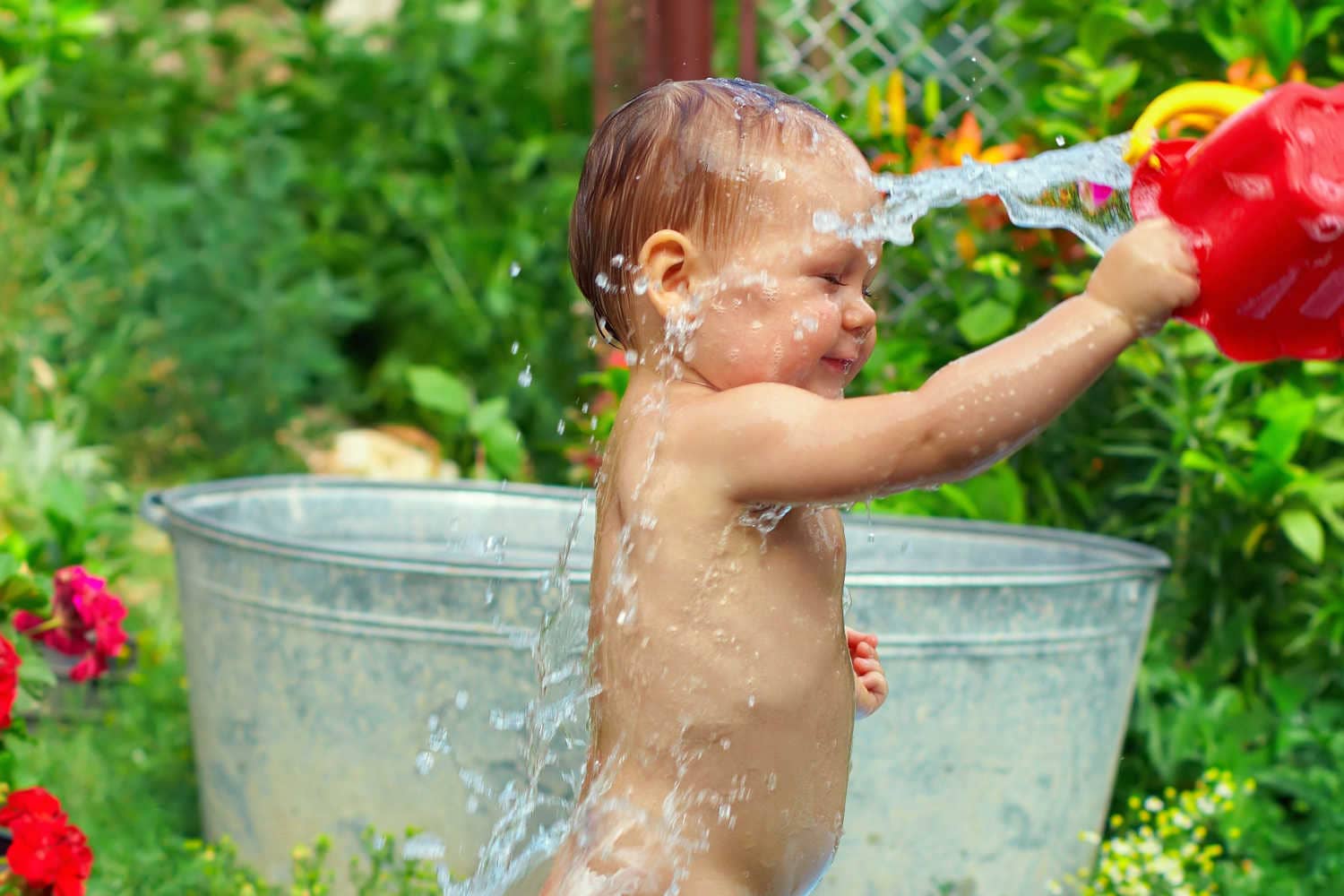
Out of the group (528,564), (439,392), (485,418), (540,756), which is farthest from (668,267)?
(439,392)

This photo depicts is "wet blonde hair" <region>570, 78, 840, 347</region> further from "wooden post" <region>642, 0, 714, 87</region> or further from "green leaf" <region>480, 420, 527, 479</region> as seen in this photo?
"green leaf" <region>480, 420, 527, 479</region>

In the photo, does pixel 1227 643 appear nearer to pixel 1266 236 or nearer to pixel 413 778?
pixel 413 778

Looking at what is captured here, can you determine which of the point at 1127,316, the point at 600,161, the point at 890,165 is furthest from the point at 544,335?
the point at 1127,316

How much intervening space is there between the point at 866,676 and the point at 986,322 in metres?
1.56

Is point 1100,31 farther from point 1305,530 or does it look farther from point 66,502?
point 66,502

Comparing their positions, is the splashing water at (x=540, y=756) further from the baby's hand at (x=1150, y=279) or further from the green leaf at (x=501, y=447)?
the green leaf at (x=501, y=447)

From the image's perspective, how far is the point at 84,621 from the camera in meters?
2.67

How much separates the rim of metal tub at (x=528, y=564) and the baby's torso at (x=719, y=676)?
607 mm

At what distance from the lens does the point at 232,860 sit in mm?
2664

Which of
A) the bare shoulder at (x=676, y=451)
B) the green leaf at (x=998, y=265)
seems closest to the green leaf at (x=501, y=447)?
the green leaf at (x=998, y=265)

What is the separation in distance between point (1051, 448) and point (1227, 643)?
54 cm

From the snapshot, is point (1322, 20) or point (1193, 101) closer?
point (1193, 101)

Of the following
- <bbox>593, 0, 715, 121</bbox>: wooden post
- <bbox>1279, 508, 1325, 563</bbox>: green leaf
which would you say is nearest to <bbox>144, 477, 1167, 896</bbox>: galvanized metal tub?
<bbox>1279, 508, 1325, 563</bbox>: green leaf

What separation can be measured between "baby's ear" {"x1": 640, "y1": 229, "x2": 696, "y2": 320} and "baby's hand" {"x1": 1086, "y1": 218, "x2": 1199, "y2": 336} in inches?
16.1
